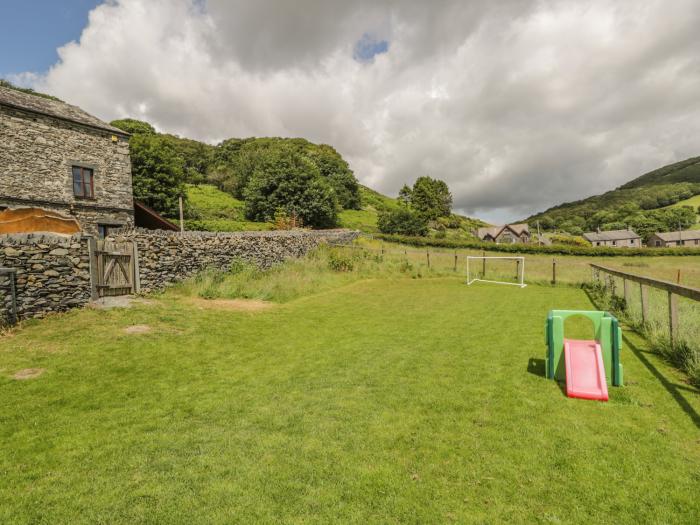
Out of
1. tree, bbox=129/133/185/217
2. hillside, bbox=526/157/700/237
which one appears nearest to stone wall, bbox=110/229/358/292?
tree, bbox=129/133/185/217

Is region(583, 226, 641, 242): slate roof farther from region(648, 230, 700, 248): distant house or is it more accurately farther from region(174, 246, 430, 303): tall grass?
region(174, 246, 430, 303): tall grass

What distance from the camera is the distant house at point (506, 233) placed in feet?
293

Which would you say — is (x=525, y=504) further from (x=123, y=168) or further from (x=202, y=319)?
(x=123, y=168)

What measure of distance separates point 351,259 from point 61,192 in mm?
18127

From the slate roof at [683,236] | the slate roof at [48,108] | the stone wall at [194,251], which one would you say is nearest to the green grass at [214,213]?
the slate roof at [48,108]

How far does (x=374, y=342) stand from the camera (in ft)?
30.5

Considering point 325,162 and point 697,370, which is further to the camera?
point 325,162

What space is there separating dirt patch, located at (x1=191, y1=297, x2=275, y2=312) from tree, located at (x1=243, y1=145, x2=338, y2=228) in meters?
30.2

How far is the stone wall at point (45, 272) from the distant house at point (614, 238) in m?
105

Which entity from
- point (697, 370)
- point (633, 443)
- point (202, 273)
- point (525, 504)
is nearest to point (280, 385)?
point (525, 504)

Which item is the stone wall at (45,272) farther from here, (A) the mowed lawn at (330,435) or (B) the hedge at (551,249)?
(B) the hedge at (551,249)

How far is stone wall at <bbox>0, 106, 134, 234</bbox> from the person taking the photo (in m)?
19.3

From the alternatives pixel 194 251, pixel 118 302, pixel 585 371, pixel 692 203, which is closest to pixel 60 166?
pixel 194 251

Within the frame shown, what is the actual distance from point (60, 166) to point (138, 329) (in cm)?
1756
